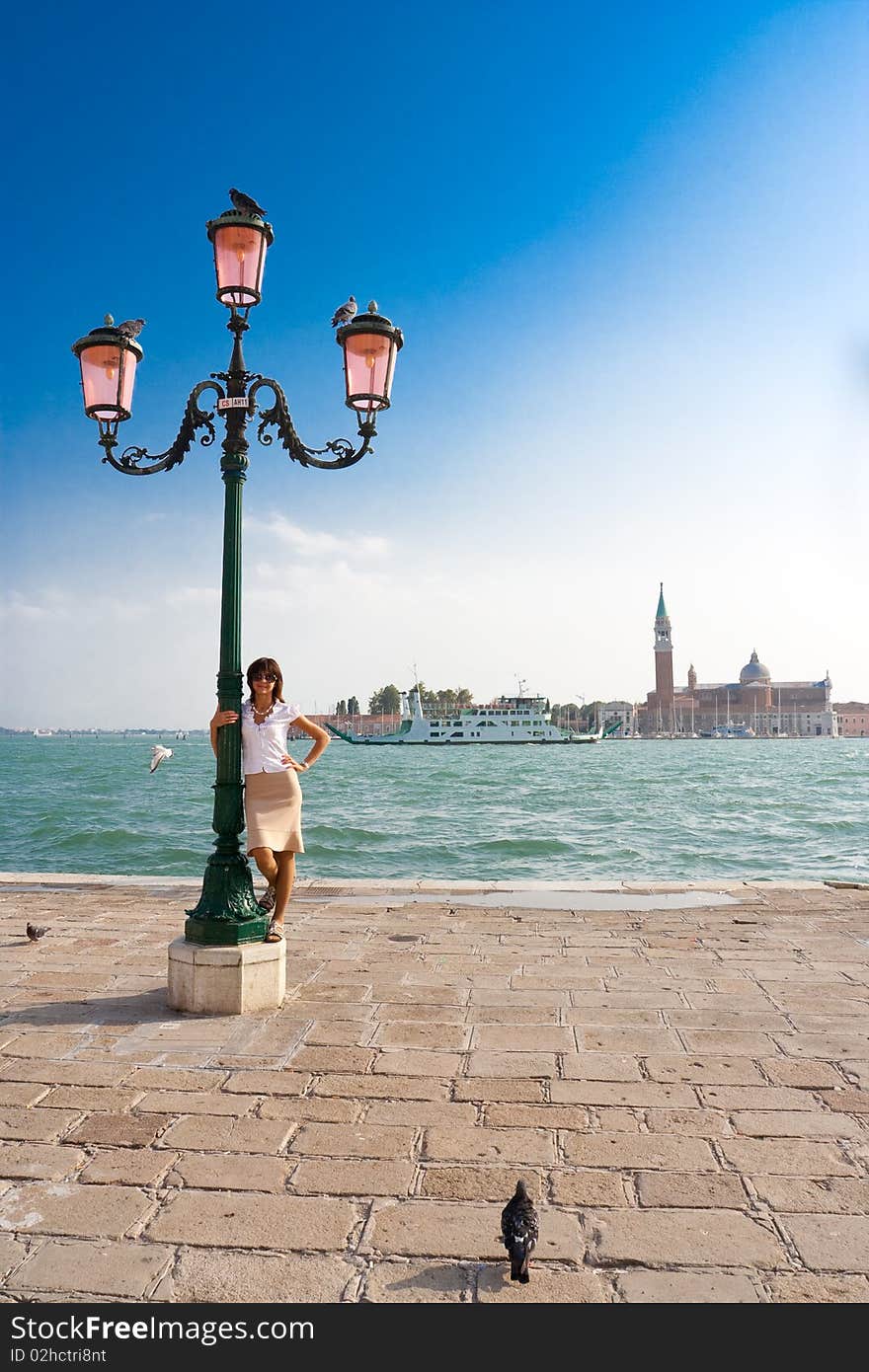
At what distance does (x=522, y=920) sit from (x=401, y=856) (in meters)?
10.6

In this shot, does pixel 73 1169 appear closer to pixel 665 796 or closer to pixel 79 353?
pixel 79 353

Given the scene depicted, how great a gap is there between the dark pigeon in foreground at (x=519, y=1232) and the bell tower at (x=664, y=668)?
140 metres

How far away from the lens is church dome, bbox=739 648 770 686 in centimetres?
14238

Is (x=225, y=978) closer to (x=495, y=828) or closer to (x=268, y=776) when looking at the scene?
(x=268, y=776)

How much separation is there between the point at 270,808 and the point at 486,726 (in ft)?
292

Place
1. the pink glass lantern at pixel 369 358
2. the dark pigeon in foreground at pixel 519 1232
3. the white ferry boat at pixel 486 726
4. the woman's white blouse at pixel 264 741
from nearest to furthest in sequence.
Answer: the dark pigeon in foreground at pixel 519 1232 < the woman's white blouse at pixel 264 741 < the pink glass lantern at pixel 369 358 < the white ferry boat at pixel 486 726

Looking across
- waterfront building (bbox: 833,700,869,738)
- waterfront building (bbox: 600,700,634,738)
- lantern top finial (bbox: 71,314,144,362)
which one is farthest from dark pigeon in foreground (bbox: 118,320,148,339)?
waterfront building (bbox: 833,700,869,738)

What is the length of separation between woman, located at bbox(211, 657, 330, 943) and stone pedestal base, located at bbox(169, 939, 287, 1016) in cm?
28

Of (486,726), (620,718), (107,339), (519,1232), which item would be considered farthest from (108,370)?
(620,718)

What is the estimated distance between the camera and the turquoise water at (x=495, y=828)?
52.6 ft

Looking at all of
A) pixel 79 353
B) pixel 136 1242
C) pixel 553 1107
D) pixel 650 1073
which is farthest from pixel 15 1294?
pixel 79 353

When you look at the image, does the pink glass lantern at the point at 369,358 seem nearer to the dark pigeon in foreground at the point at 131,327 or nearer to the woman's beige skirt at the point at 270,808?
the dark pigeon in foreground at the point at 131,327

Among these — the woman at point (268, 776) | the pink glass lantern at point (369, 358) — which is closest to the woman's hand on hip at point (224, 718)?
the woman at point (268, 776)

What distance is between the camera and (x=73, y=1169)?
107 inches
